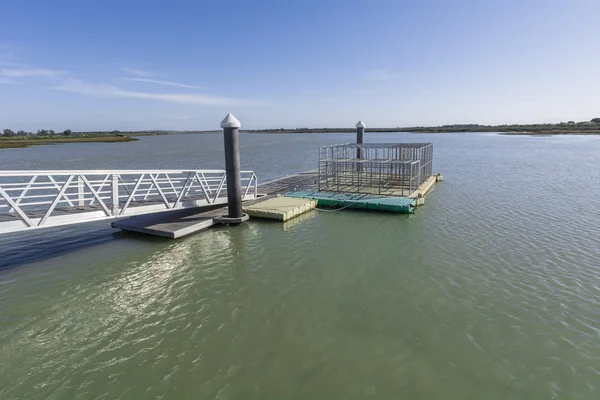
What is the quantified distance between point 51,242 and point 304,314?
11632 mm

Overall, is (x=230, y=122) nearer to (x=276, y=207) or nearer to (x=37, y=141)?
(x=276, y=207)

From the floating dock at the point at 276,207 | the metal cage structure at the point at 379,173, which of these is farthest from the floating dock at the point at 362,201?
the metal cage structure at the point at 379,173

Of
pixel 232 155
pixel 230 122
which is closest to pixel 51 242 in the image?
pixel 232 155

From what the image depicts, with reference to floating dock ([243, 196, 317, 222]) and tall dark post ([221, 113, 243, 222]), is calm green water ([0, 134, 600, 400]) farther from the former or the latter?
→ tall dark post ([221, 113, 243, 222])

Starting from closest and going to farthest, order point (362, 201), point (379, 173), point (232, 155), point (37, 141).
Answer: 1. point (232, 155)
2. point (362, 201)
3. point (379, 173)
4. point (37, 141)

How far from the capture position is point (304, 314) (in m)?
8.51

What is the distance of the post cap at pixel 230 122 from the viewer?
51.8 ft

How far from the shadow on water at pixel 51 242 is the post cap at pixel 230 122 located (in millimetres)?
5846

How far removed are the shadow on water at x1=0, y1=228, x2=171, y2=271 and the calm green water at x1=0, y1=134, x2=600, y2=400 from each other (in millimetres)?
88

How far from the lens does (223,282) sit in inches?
407

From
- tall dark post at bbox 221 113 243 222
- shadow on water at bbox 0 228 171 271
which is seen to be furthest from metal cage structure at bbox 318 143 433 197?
shadow on water at bbox 0 228 171 271

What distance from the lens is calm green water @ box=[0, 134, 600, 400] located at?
6.29 metres

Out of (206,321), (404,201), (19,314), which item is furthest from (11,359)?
(404,201)

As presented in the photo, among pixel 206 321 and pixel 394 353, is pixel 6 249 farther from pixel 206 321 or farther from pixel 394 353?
pixel 394 353
